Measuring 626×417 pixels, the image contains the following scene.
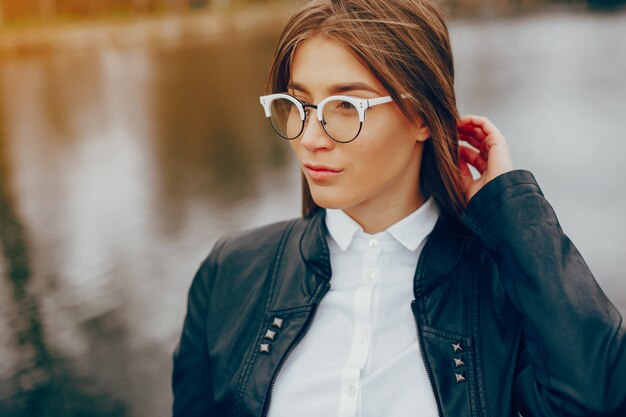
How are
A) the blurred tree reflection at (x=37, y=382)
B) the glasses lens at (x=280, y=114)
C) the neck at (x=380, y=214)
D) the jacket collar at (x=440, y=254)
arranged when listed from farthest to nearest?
the blurred tree reflection at (x=37, y=382)
the glasses lens at (x=280, y=114)
the neck at (x=380, y=214)
the jacket collar at (x=440, y=254)

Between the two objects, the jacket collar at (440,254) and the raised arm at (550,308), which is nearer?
the raised arm at (550,308)

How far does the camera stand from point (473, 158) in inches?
75.5

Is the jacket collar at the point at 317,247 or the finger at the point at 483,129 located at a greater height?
the finger at the point at 483,129

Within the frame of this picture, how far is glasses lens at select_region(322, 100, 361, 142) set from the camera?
1608mm

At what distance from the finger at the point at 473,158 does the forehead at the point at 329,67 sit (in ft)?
1.43

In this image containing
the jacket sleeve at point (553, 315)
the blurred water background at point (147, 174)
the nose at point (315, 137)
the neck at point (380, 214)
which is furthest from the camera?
the blurred water background at point (147, 174)

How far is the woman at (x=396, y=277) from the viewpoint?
157 cm

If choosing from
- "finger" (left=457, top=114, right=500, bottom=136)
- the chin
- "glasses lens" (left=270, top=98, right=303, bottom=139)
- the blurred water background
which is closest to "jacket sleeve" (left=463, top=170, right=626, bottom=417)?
"finger" (left=457, top=114, right=500, bottom=136)

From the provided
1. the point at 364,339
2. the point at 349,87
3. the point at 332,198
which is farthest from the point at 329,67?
the point at 364,339

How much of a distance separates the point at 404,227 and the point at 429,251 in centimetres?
9

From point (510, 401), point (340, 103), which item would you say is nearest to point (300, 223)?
point (340, 103)

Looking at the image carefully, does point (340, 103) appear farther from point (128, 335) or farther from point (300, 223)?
point (128, 335)

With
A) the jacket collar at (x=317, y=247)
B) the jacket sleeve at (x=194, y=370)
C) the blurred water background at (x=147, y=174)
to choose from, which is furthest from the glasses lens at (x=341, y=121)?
the blurred water background at (x=147, y=174)

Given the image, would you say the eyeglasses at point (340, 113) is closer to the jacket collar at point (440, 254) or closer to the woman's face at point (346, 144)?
the woman's face at point (346, 144)
